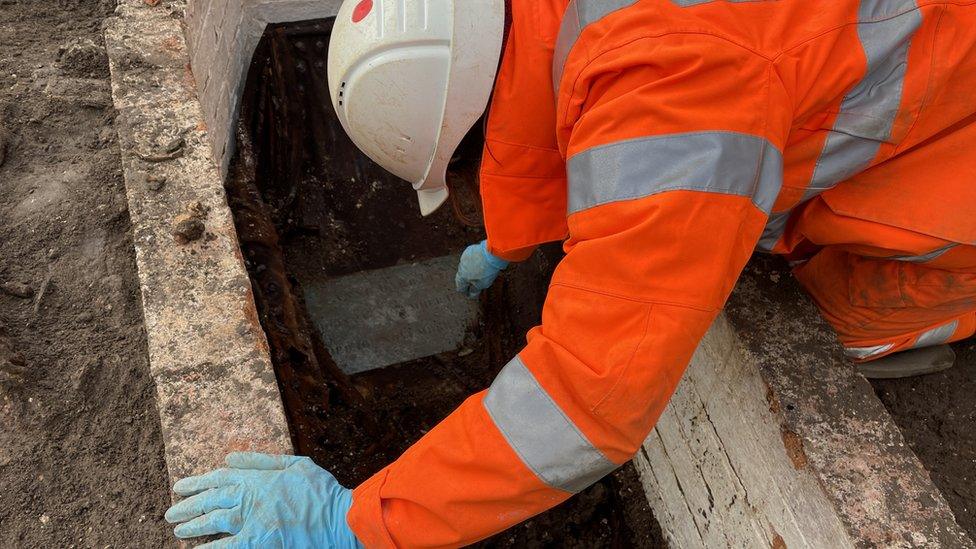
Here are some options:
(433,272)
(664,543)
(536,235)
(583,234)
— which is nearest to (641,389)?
(583,234)

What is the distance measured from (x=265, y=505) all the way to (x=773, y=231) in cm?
171

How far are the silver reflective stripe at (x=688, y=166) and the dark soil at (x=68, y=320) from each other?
143cm

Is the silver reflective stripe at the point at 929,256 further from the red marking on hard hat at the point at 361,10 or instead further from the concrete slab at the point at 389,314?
the concrete slab at the point at 389,314

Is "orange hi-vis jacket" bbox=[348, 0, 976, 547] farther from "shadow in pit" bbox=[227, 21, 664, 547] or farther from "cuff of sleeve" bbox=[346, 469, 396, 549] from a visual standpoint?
"shadow in pit" bbox=[227, 21, 664, 547]

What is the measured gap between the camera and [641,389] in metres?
1.38

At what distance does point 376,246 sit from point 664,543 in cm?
208

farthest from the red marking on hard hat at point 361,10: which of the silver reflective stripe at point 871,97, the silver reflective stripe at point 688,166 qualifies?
the silver reflective stripe at point 871,97

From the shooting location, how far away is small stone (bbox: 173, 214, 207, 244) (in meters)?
1.98

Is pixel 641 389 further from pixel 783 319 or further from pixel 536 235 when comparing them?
pixel 783 319

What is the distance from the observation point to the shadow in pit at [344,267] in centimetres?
272

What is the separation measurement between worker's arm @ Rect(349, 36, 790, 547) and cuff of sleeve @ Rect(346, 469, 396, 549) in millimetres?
51

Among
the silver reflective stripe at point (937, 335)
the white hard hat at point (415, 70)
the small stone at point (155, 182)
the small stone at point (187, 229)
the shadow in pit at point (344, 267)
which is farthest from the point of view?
the shadow in pit at point (344, 267)

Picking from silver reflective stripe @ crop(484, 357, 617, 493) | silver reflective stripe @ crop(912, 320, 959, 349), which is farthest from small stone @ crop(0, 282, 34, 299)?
silver reflective stripe @ crop(912, 320, 959, 349)

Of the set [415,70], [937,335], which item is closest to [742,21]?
[415,70]
